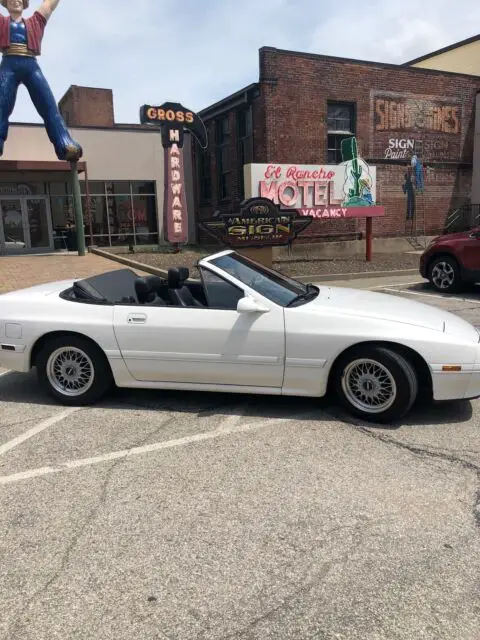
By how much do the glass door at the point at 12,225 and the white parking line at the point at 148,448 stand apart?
71.7ft

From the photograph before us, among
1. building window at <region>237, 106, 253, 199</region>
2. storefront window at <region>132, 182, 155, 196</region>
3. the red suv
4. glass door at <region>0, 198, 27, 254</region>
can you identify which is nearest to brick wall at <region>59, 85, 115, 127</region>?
storefront window at <region>132, 182, 155, 196</region>

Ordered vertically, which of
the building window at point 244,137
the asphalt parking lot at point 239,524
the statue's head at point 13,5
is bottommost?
the asphalt parking lot at point 239,524

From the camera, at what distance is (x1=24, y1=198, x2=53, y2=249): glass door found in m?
23.7

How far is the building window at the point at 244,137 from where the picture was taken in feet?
68.0

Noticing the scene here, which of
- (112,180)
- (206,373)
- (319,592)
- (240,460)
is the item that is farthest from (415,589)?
(112,180)

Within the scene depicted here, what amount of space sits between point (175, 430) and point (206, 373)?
0.55m

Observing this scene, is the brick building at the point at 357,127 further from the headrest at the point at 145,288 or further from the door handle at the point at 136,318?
the door handle at the point at 136,318

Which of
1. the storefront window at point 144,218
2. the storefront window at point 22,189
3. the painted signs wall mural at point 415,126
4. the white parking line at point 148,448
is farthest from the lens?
the storefront window at point 144,218

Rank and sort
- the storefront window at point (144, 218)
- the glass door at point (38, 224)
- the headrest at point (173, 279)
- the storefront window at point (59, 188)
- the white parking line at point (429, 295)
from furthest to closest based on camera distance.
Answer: the storefront window at point (144, 218) < the storefront window at point (59, 188) < the glass door at point (38, 224) < the white parking line at point (429, 295) < the headrest at point (173, 279)

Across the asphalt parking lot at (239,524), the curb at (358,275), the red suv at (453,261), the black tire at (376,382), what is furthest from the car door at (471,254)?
the black tire at (376,382)

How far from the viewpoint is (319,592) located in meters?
2.44

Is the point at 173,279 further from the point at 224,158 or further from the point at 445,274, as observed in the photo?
the point at 224,158

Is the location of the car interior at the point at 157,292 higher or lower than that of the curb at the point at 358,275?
higher

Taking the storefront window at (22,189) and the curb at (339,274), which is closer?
the curb at (339,274)
